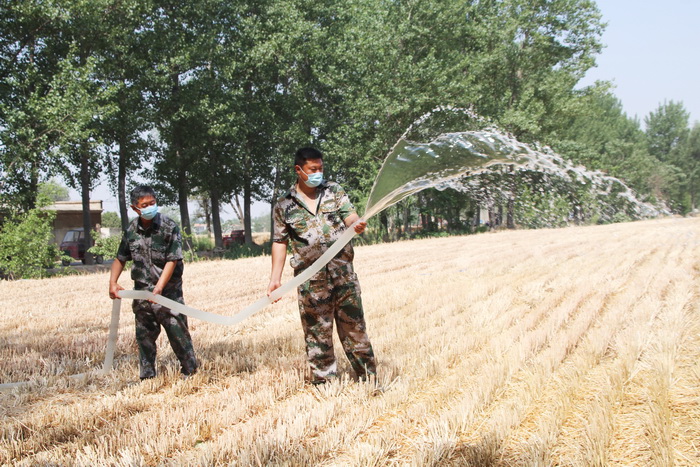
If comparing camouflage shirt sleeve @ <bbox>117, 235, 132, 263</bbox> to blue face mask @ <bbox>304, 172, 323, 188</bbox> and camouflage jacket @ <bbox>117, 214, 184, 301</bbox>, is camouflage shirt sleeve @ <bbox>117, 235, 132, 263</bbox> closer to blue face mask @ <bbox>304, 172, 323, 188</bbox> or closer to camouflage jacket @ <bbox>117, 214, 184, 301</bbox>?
Answer: camouflage jacket @ <bbox>117, 214, 184, 301</bbox>

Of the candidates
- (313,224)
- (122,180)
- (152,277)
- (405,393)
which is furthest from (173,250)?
Result: (122,180)

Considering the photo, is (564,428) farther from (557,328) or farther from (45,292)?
(45,292)

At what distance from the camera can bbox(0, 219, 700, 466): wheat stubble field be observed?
2822 millimetres

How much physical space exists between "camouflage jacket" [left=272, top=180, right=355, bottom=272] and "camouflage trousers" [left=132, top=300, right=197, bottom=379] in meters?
1.33

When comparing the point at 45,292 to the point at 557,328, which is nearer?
the point at 557,328

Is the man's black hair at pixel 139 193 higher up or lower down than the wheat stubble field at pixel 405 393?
higher up

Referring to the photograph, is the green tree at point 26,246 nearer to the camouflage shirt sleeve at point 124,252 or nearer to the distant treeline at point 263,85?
the distant treeline at point 263,85

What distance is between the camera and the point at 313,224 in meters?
3.70

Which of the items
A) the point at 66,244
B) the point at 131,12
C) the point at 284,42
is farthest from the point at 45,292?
the point at 284,42

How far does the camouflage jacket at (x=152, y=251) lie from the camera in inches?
169

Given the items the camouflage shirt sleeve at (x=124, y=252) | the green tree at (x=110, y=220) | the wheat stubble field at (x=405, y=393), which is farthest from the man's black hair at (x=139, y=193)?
the green tree at (x=110, y=220)

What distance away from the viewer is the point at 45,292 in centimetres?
1098

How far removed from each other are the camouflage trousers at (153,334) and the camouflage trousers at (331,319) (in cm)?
124

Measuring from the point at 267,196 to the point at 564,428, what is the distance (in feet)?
100
